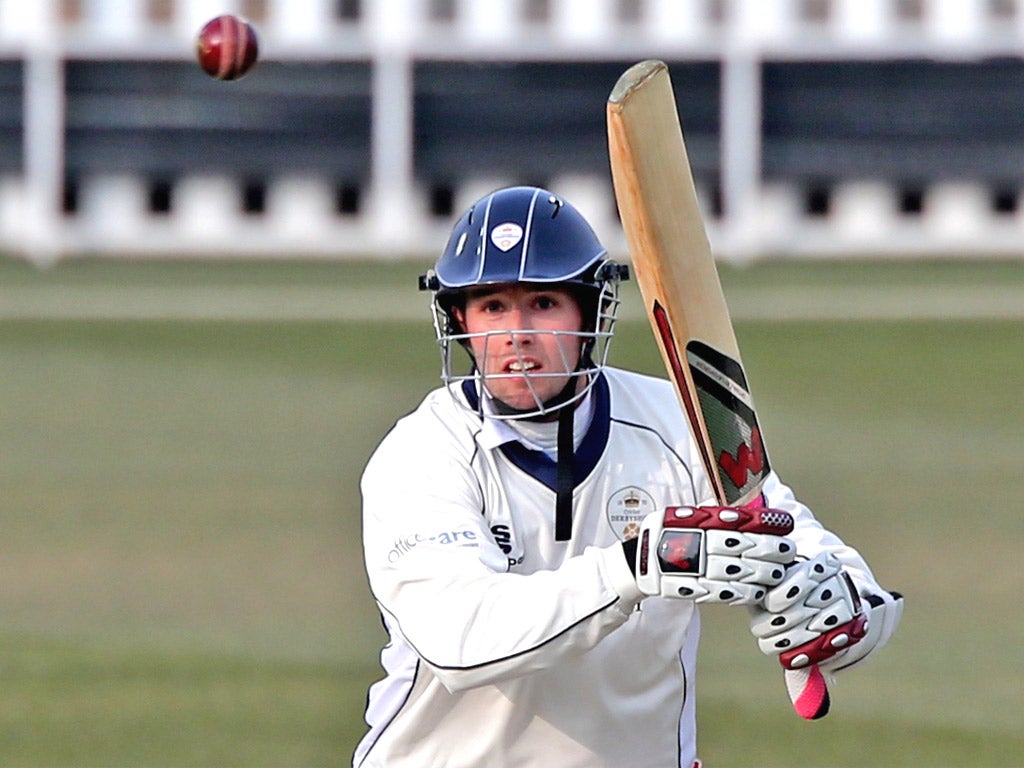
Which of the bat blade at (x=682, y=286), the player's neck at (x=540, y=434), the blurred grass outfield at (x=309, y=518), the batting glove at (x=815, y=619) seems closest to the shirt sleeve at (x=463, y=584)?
the player's neck at (x=540, y=434)

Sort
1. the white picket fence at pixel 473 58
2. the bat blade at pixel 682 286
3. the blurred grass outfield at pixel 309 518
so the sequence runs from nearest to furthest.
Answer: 1. the bat blade at pixel 682 286
2. the blurred grass outfield at pixel 309 518
3. the white picket fence at pixel 473 58

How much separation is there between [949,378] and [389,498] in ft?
36.7

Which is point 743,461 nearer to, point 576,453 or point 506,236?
point 576,453

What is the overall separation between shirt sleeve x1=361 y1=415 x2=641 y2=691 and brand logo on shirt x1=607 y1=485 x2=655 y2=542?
17cm

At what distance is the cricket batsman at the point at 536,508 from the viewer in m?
3.50

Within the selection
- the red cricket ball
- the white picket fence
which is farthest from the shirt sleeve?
the white picket fence

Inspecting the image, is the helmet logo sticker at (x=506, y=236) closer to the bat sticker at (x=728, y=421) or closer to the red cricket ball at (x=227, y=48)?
the bat sticker at (x=728, y=421)

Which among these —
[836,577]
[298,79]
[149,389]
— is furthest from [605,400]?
[298,79]

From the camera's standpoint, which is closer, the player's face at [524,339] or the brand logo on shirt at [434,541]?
the brand logo on shirt at [434,541]

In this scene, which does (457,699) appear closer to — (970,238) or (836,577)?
(836,577)

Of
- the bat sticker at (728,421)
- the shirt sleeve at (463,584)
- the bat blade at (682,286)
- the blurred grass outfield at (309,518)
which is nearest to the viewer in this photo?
the shirt sleeve at (463,584)

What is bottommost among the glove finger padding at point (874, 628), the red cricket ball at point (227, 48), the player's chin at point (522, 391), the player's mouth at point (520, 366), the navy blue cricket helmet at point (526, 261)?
the glove finger padding at point (874, 628)

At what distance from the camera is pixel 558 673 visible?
3646 millimetres

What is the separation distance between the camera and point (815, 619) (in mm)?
3336
